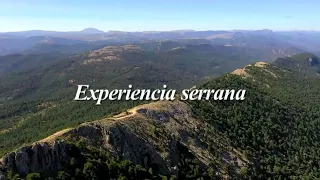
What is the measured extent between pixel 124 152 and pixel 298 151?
243 feet

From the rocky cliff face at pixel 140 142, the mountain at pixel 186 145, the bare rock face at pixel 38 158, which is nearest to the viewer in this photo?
the bare rock face at pixel 38 158

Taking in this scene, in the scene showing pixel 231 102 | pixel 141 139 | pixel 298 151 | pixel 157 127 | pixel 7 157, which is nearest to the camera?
pixel 7 157

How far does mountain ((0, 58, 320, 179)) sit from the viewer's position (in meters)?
83.7

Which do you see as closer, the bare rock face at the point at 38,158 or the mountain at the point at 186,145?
the bare rock face at the point at 38,158

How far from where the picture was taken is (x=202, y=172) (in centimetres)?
10444

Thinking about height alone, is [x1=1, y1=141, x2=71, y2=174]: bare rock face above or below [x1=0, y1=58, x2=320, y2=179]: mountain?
above

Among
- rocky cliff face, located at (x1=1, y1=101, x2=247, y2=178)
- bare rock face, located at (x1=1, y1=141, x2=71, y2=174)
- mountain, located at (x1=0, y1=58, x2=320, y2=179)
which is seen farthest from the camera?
mountain, located at (x1=0, y1=58, x2=320, y2=179)

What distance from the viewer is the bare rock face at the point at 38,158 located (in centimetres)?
7762

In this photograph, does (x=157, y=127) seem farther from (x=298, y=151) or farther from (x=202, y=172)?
(x=298, y=151)

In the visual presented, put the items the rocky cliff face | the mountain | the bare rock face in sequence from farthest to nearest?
the mountain < the rocky cliff face < the bare rock face

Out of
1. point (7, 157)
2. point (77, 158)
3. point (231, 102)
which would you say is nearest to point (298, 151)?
point (231, 102)

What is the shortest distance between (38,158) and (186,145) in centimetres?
4857

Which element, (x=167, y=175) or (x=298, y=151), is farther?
(x=298, y=151)

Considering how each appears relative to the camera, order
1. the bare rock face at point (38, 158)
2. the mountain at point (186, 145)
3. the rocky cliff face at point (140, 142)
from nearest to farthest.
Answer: the bare rock face at point (38, 158) < the rocky cliff face at point (140, 142) < the mountain at point (186, 145)
